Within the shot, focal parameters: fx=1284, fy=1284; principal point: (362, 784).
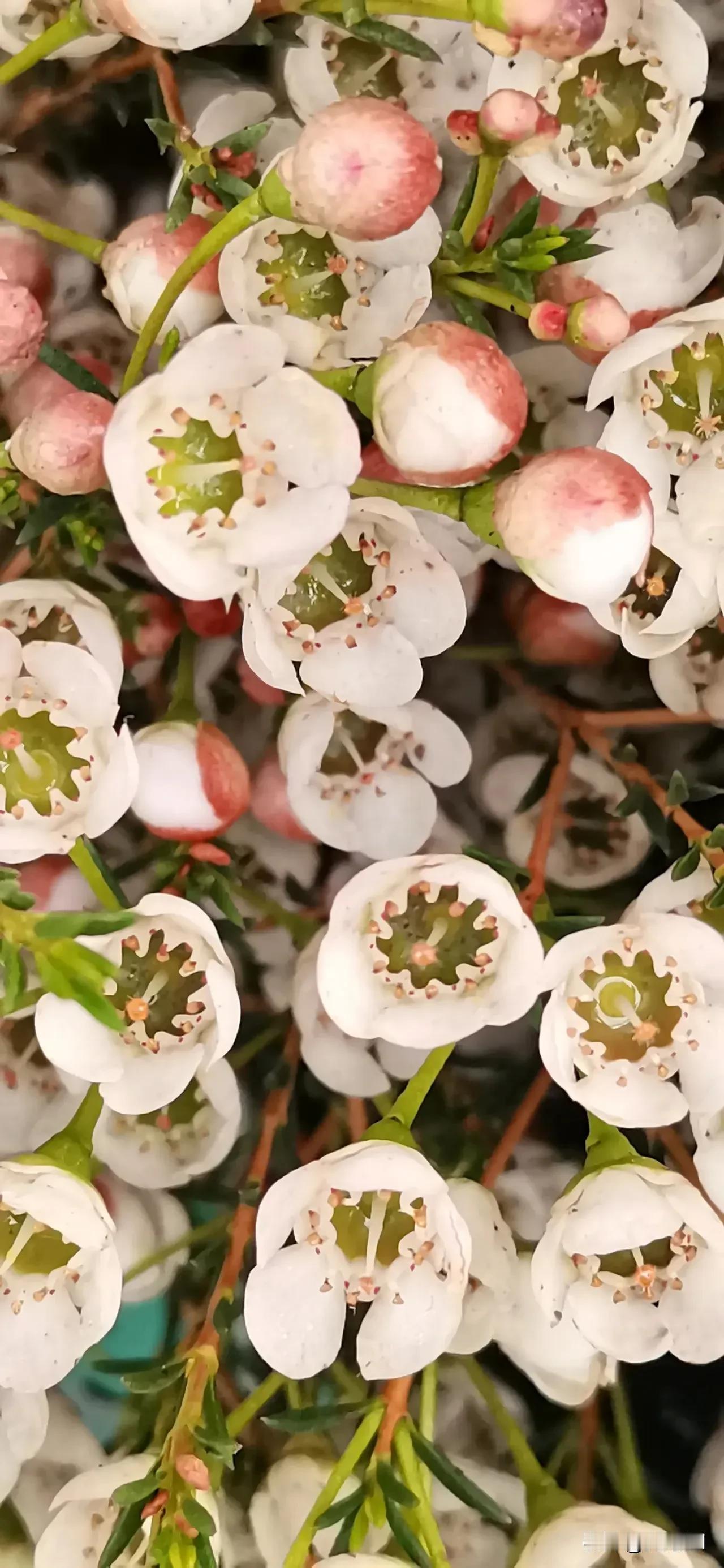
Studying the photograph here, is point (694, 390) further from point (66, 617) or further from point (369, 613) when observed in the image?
point (66, 617)

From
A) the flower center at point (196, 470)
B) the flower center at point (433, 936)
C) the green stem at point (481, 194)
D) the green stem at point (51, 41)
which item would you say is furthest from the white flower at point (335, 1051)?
the green stem at point (51, 41)

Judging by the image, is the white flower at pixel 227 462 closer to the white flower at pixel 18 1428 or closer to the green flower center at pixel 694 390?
the green flower center at pixel 694 390

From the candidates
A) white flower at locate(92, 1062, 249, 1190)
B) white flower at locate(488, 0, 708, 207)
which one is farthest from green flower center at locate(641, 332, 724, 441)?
white flower at locate(92, 1062, 249, 1190)

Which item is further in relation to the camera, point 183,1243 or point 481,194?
point 183,1243

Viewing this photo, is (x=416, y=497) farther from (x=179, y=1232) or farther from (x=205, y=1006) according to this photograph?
(x=179, y=1232)

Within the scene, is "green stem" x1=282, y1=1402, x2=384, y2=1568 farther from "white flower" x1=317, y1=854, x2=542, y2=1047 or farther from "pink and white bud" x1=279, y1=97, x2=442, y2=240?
"pink and white bud" x1=279, y1=97, x2=442, y2=240

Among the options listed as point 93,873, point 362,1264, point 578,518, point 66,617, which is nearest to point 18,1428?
point 362,1264
